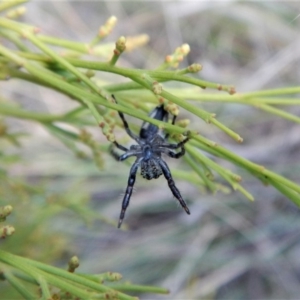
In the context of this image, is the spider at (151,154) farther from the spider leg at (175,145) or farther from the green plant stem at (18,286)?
the green plant stem at (18,286)

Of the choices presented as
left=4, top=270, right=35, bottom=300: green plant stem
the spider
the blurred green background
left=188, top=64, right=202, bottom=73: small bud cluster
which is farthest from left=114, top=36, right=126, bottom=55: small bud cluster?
the blurred green background

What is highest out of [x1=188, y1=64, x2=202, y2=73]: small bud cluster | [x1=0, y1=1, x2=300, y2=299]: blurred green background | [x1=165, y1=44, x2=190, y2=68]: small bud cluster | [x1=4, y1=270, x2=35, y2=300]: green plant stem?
[x1=0, y1=1, x2=300, y2=299]: blurred green background

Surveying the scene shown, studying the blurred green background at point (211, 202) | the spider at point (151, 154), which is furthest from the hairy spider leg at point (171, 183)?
the blurred green background at point (211, 202)

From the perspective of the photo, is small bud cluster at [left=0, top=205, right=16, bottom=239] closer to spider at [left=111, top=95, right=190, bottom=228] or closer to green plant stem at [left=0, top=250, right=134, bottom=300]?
green plant stem at [left=0, top=250, right=134, bottom=300]

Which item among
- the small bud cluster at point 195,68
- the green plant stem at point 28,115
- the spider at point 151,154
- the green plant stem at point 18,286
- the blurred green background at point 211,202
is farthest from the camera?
the blurred green background at point 211,202

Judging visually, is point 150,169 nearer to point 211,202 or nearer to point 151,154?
point 151,154

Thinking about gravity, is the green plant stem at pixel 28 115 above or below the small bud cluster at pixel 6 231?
above

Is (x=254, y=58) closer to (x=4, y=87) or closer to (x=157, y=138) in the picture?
(x=4, y=87)
